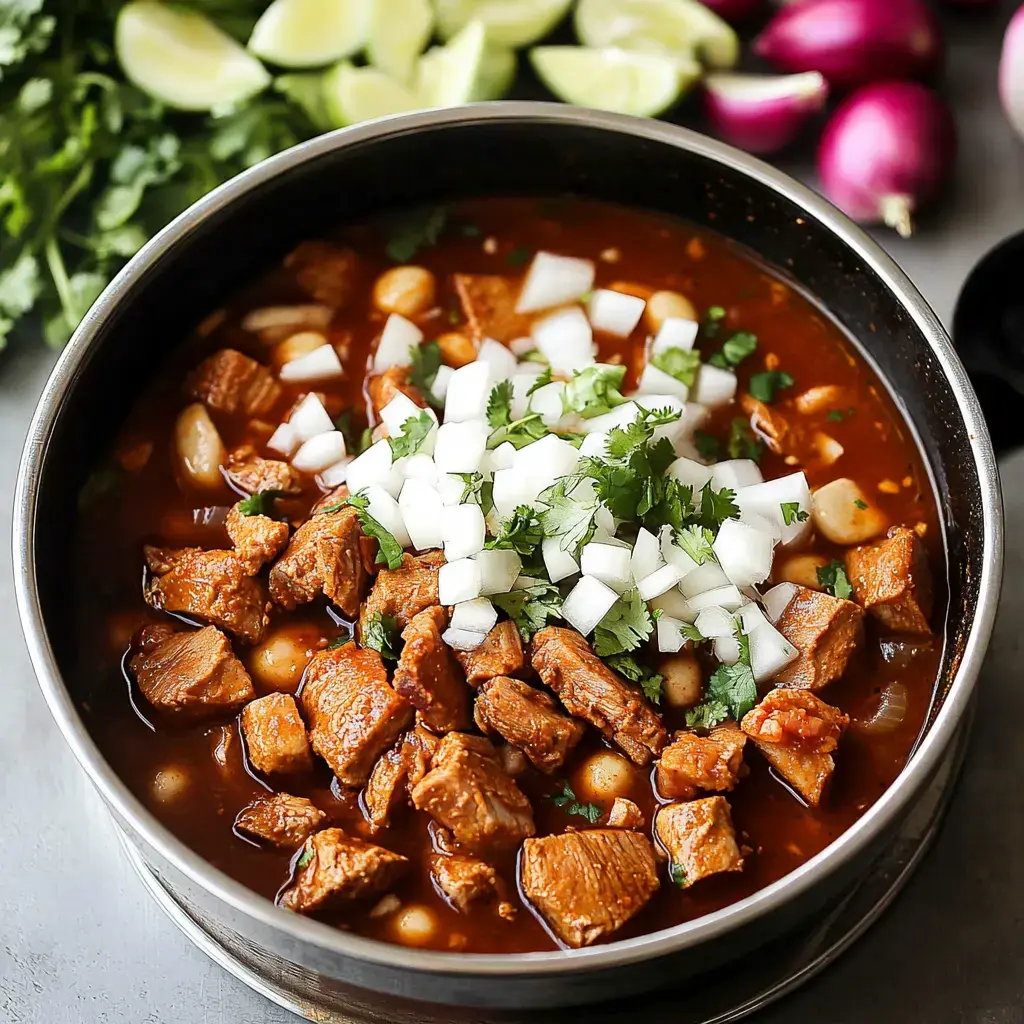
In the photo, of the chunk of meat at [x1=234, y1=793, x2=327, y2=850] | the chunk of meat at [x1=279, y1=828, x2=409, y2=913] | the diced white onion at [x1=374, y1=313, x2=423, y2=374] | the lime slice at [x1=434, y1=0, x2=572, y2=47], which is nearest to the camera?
the chunk of meat at [x1=279, y1=828, x2=409, y2=913]

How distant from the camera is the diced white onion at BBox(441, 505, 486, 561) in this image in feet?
7.45

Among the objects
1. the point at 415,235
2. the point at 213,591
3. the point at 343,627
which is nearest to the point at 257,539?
the point at 213,591

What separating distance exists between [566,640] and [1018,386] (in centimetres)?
121

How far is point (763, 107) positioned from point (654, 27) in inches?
14.2

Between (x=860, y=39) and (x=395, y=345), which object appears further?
(x=860, y=39)

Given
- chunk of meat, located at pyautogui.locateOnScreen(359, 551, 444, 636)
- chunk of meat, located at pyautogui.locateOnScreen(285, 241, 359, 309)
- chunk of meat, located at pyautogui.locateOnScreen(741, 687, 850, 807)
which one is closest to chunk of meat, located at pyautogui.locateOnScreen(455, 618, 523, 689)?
chunk of meat, located at pyautogui.locateOnScreen(359, 551, 444, 636)

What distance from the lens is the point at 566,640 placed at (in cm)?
227

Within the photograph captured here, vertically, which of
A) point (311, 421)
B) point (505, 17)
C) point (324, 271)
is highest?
point (505, 17)

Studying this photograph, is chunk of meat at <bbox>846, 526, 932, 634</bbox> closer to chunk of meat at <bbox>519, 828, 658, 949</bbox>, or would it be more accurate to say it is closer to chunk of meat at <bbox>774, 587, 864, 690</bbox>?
chunk of meat at <bbox>774, 587, 864, 690</bbox>

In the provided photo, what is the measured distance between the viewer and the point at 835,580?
8.00ft

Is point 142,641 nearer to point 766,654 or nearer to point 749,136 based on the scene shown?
point 766,654

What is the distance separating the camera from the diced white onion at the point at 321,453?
101 inches

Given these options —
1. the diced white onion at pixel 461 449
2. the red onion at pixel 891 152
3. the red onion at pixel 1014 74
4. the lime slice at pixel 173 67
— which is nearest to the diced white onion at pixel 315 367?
the diced white onion at pixel 461 449

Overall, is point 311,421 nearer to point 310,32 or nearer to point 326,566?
point 326,566
